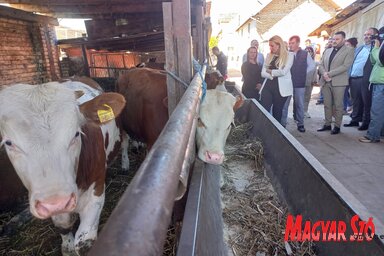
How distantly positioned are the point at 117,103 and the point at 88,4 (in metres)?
4.04

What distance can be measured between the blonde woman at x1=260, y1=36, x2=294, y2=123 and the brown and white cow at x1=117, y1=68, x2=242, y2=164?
170 centimetres

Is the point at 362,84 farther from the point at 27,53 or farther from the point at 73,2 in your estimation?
the point at 27,53

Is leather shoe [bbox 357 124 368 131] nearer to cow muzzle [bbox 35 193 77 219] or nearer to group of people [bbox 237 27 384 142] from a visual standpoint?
group of people [bbox 237 27 384 142]

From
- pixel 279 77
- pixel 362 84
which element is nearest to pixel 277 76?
pixel 279 77

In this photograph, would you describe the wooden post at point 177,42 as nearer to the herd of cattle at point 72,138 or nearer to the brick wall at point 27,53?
the herd of cattle at point 72,138

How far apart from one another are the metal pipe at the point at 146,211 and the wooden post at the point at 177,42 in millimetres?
1489

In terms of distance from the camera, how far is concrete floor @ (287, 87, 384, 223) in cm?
317

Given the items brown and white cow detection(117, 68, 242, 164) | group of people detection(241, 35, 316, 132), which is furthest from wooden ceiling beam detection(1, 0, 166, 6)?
group of people detection(241, 35, 316, 132)

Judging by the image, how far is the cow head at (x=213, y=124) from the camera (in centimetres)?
215

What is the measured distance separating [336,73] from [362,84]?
94 cm

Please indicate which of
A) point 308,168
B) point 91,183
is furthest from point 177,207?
point 308,168

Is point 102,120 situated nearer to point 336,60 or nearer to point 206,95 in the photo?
point 206,95

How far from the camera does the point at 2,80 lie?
583 cm

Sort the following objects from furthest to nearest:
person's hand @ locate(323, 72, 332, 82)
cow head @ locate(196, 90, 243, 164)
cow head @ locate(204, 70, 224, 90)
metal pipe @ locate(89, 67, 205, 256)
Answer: person's hand @ locate(323, 72, 332, 82)
cow head @ locate(204, 70, 224, 90)
cow head @ locate(196, 90, 243, 164)
metal pipe @ locate(89, 67, 205, 256)
